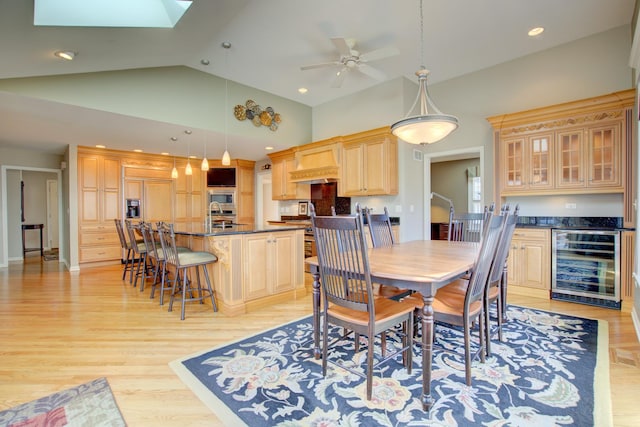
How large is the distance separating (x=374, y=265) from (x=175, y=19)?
2.52m

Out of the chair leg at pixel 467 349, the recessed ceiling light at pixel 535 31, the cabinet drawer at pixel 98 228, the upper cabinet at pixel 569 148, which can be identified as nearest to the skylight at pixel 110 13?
the chair leg at pixel 467 349

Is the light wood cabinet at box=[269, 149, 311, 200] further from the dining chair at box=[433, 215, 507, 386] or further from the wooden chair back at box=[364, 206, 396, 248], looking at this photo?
the dining chair at box=[433, 215, 507, 386]

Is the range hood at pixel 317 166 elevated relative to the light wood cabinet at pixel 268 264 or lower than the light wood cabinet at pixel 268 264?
elevated

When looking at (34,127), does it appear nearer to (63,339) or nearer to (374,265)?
(63,339)

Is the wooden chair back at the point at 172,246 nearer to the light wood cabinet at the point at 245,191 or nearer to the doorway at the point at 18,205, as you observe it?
the light wood cabinet at the point at 245,191

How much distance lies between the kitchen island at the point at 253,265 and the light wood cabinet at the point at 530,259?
2.69m

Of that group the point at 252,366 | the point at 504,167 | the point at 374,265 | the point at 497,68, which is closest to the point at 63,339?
the point at 252,366

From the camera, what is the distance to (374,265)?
1987 millimetres

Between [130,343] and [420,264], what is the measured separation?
240 centimetres

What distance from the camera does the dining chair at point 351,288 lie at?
5.57 ft

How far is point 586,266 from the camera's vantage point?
3.42m

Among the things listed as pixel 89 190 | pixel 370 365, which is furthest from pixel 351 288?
pixel 89 190

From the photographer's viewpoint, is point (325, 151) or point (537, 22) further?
point (325, 151)

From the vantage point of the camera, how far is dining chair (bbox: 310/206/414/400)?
1698 millimetres
